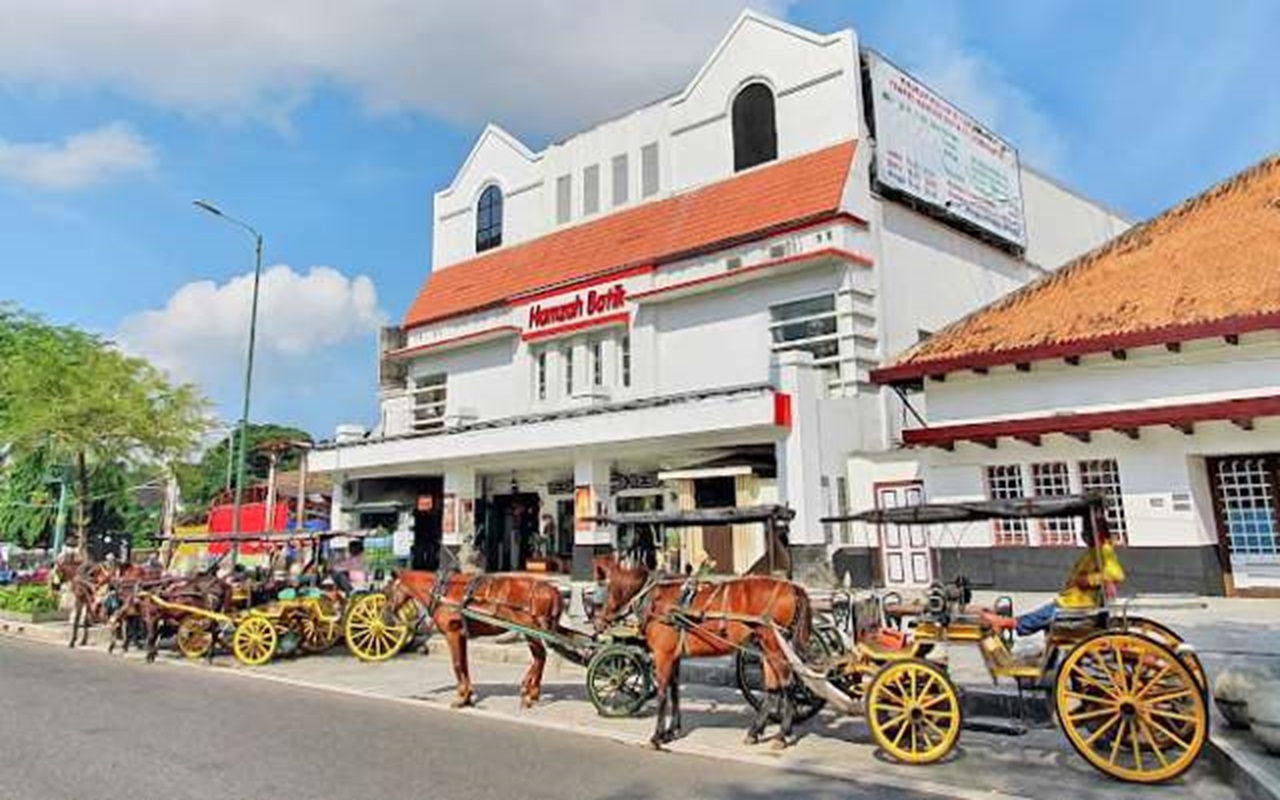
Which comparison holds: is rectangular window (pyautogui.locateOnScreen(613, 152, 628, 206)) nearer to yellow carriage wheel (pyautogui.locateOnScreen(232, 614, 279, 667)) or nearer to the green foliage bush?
yellow carriage wheel (pyautogui.locateOnScreen(232, 614, 279, 667))

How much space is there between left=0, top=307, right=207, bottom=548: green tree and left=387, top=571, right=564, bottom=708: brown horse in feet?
53.1

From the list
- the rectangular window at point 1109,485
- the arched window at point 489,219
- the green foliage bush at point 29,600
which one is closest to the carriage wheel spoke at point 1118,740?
the rectangular window at point 1109,485

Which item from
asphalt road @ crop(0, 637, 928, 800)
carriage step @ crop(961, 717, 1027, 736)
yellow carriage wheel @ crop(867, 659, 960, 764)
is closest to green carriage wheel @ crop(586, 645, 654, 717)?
asphalt road @ crop(0, 637, 928, 800)

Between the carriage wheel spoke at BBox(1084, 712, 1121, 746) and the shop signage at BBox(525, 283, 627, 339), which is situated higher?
the shop signage at BBox(525, 283, 627, 339)

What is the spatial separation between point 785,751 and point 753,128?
19616mm

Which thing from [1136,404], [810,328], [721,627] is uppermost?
[810,328]

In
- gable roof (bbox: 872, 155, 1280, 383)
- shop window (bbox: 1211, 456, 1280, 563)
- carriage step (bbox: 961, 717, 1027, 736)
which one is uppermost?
gable roof (bbox: 872, 155, 1280, 383)

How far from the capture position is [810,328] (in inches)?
819

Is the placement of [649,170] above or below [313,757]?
above

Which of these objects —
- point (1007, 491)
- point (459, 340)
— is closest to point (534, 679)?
point (1007, 491)

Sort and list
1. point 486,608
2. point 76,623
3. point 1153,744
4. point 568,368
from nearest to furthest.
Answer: point 1153,744 < point 486,608 < point 76,623 < point 568,368

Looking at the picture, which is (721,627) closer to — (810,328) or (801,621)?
(801,621)

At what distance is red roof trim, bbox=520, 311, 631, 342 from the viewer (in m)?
23.8

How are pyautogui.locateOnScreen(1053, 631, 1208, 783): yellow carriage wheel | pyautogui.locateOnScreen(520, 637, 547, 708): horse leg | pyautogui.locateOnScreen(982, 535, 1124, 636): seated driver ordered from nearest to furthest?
pyautogui.locateOnScreen(1053, 631, 1208, 783): yellow carriage wheel < pyautogui.locateOnScreen(982, 535, 1124, 636): seated driver < pyautogui.locateOnScreen(520, 637, 547, 708): horse leg
